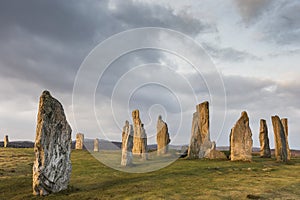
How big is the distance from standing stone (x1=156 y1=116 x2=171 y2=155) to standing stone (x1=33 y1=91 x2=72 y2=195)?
89.1ft

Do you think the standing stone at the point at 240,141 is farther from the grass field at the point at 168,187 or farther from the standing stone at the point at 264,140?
the grass field at the point at 168,187

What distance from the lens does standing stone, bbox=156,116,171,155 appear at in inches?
1677

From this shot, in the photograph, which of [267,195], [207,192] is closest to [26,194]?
[207,192]

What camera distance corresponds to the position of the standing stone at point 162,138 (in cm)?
4259

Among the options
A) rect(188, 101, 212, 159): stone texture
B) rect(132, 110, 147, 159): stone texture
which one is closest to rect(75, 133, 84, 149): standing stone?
rect(132, 110, 147, 159): stone texture

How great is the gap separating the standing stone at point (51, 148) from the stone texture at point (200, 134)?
23.7 meters

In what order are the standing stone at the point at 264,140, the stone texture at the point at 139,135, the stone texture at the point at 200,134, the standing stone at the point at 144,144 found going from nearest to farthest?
the standing stone at the point at 144,144
the stone texture at the point at 139,135
the stone texture at the point at 200,134
the standing stone at the point at 264,140

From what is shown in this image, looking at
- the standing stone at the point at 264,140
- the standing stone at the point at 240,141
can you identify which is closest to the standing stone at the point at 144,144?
the standing stone at the point at 240,141

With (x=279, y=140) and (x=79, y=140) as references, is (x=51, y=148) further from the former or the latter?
(x=79, y=140)

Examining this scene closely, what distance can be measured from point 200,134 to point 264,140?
32.1 ft

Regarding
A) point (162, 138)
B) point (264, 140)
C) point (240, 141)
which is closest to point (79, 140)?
point (162, 138)

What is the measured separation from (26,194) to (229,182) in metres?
11.7

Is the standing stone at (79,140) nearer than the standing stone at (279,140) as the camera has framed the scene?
No

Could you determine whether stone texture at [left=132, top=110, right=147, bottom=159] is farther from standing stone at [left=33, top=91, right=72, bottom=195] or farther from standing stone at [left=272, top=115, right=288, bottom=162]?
standing stone at [left=33, top=91, right=72, bottom=195]
